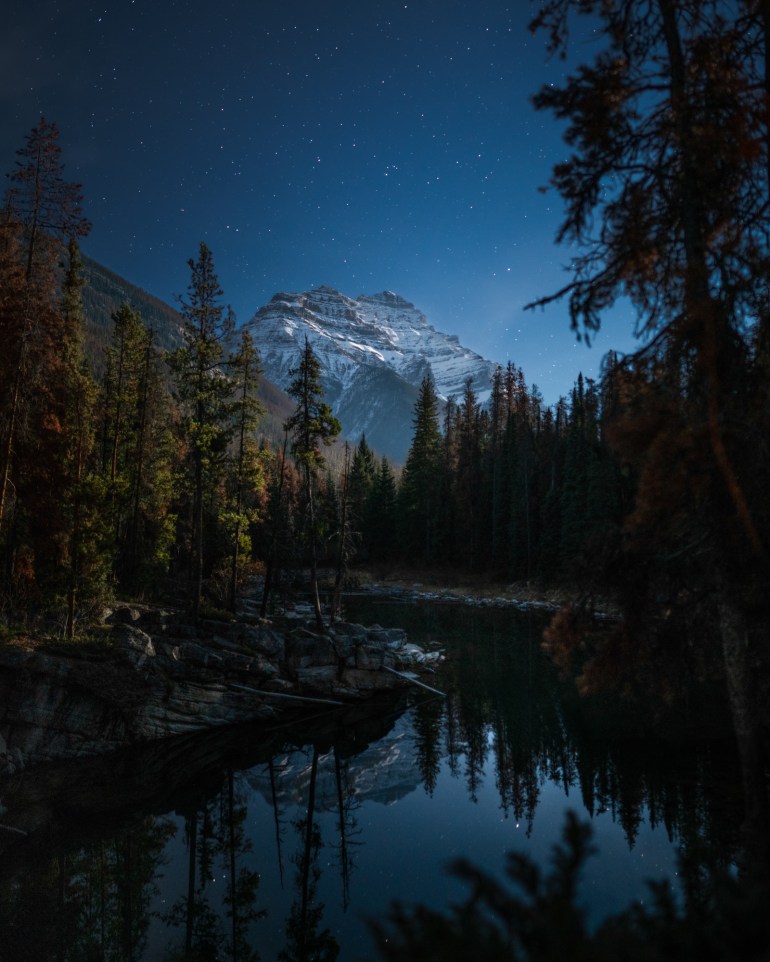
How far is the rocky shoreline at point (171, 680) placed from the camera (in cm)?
1367

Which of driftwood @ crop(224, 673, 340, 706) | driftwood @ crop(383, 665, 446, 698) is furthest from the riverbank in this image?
driftwood @ crop(224, 673, 340, 706)

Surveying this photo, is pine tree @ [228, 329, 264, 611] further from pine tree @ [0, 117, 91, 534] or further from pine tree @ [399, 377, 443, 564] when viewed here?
pine tree @ [399, 377, 443, 564]

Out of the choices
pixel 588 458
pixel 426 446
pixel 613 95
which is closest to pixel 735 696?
pixel 613 95

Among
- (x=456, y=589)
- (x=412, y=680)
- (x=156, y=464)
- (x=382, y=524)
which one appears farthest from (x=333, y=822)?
(x=382, y=524)

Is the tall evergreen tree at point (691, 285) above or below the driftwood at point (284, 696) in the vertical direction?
above

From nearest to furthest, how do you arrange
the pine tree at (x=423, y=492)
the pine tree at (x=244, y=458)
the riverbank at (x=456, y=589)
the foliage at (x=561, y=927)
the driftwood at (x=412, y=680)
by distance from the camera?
1. the foliage at (x=561, y=927)
2. the driftwood at (x=412, y=680)
3. the pine tree at (x=244, y=458)
4. the riverbank at (x=456, y=589)
5. the pine tree at (x=423, y=492)

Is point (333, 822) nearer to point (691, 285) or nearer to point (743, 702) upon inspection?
point (743, 702)

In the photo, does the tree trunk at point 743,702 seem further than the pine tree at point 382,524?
No

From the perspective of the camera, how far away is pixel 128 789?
501 inches

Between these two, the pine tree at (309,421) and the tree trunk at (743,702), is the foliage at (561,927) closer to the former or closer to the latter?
the tree trunk at (743,702)

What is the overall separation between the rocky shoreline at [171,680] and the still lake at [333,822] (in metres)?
0.82

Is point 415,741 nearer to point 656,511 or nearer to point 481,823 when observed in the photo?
point 481,823

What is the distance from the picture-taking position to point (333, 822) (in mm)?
11953

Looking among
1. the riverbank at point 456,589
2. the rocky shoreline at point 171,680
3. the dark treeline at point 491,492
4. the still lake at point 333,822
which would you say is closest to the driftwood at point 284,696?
the rocky shoreline at point 171,680
